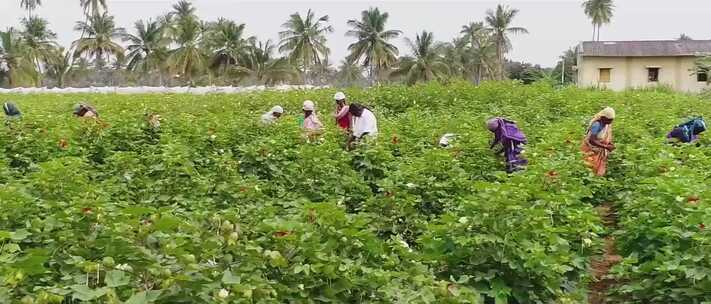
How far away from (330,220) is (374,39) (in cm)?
3955

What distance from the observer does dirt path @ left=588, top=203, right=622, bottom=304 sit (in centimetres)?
454

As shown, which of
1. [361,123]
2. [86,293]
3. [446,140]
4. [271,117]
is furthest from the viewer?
[271,117]

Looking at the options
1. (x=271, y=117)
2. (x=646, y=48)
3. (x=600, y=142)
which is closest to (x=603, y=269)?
(x=600, y=142)

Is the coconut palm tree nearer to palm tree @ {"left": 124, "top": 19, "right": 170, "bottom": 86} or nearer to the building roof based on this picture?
palm tree @ {"left": 124, "top": 19, "right": 170, "bottom": 86}

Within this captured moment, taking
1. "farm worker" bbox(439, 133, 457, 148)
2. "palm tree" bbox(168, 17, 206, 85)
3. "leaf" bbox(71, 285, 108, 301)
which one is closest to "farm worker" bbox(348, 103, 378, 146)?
"farm worker" bbox(439, 133, 457, 148)

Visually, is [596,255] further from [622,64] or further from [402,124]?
[622,64]

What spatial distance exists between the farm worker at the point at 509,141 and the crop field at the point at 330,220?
0.16m

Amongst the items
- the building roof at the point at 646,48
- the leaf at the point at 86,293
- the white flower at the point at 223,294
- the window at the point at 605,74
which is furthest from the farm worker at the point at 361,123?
the window at the point at 605,74

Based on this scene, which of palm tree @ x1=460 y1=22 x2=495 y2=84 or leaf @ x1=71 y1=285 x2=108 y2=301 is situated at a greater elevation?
palm tree @ x1=460 y1=22 x2=495 y2=84

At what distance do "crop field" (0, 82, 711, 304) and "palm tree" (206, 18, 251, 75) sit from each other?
3156 cm

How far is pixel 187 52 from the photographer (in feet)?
126

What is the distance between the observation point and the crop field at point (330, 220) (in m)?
2.56

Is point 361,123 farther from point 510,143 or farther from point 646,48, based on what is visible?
point 646,48

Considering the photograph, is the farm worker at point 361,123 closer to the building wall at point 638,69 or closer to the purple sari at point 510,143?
the purple sari at point 510,143
